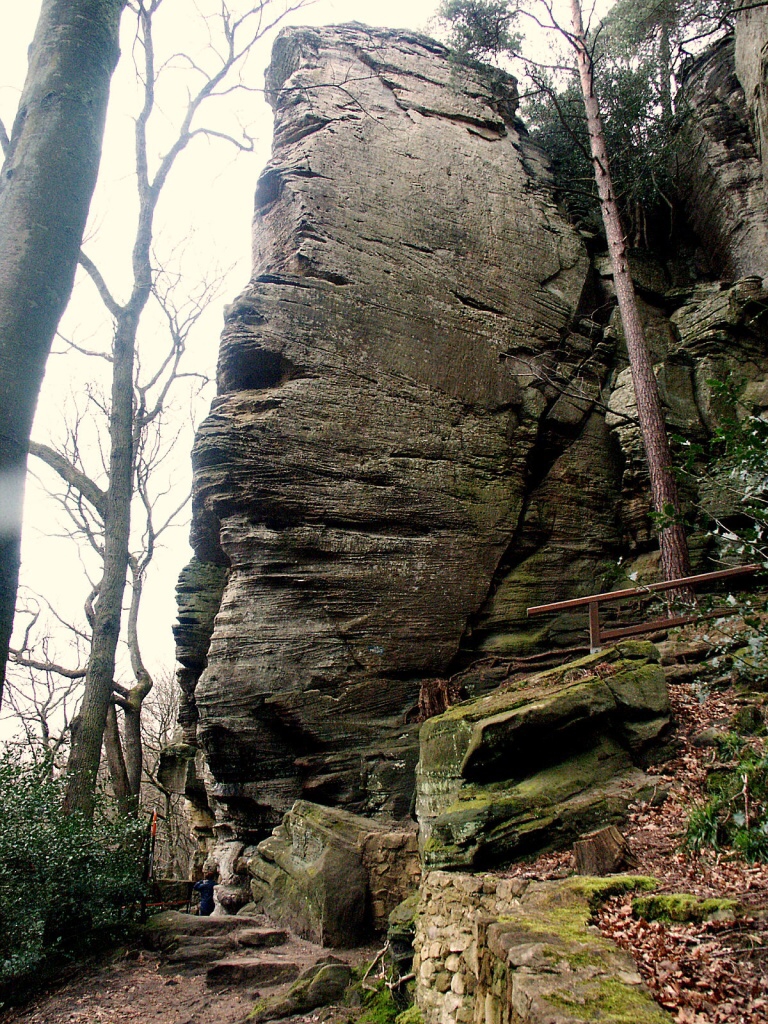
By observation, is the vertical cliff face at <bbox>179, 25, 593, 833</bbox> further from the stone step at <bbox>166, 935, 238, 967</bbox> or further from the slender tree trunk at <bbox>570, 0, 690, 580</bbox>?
the slender tree trunk at <bbox>570, 0, 690, 580</bbox>

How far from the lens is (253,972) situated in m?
6.96

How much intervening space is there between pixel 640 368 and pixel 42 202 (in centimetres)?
961

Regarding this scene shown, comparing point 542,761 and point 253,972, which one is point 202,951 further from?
point 542,761

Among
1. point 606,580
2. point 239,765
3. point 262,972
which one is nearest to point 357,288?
point 606,580

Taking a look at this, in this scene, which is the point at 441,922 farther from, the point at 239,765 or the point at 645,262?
the point at 645,262

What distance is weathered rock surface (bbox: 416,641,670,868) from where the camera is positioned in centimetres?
572

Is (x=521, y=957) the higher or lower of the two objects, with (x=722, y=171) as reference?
lower

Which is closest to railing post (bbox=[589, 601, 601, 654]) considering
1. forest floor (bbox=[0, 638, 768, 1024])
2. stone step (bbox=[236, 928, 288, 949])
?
forest floor (bbox=[0, 638, 768, 1024])

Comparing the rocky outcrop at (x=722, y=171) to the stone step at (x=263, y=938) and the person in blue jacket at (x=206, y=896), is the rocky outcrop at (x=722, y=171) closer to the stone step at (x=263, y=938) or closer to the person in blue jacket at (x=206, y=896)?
the stone step at (x=263, y=938)

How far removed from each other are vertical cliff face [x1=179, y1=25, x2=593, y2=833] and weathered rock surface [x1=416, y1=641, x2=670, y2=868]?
2.41 metres

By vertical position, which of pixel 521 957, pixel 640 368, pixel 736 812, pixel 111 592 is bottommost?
pixel 521 957

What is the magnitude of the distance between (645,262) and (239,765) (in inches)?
528

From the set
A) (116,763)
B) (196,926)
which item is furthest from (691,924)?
(116,763)

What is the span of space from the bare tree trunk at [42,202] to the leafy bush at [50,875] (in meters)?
6.70
